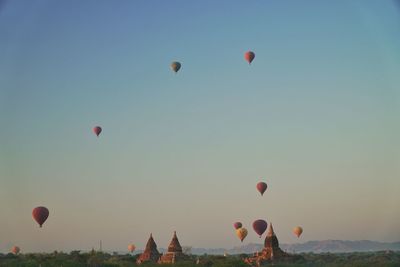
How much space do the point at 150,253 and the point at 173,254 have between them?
4.35 m

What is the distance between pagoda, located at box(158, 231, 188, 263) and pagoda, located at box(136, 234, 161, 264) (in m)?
1.59

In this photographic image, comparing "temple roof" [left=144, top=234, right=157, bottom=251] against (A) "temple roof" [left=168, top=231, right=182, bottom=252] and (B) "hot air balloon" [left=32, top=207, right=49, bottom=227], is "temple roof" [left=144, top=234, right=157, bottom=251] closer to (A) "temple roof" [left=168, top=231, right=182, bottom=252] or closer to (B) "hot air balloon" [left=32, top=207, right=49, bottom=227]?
(A) "temple roof" [left=168, top=231, right=182, bottom=252]

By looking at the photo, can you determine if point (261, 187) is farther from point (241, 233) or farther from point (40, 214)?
point (40, 214)

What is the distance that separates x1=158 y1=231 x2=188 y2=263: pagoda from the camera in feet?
235

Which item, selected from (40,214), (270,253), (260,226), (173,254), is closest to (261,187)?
(260,226)

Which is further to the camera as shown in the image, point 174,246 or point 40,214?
point 174,246

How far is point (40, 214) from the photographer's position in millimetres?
66438

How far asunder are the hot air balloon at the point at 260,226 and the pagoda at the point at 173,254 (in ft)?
34.4

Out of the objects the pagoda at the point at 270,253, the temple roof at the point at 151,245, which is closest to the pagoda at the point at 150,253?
the temple roof at the point at 151,245

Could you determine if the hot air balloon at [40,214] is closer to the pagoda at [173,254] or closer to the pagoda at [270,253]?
the pagoda at [173,254]

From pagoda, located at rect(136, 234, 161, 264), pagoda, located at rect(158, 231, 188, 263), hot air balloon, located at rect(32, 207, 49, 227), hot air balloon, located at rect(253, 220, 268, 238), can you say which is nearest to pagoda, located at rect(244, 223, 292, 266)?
hot air balloon, located at rect(253, 220, 268, 238)

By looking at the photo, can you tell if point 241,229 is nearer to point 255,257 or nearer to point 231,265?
point 255,257

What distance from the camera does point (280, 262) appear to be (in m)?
72.4

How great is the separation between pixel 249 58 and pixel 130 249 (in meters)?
61.0
